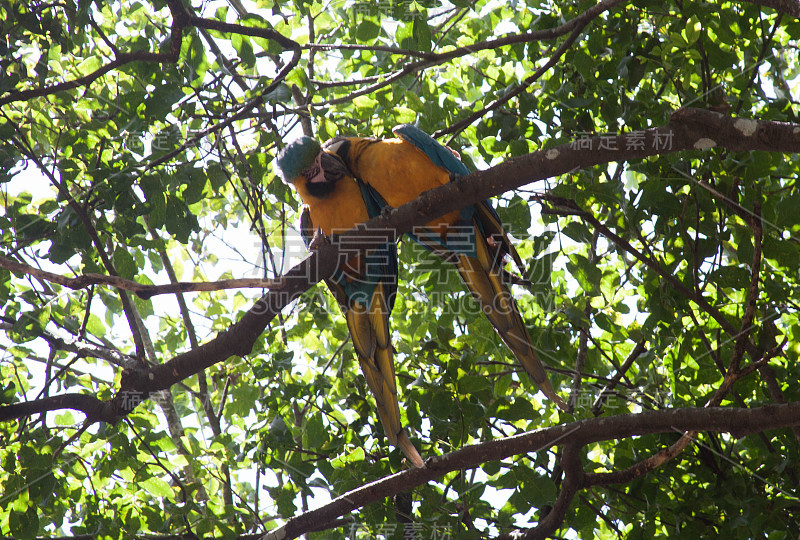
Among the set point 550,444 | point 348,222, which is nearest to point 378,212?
point 348,222

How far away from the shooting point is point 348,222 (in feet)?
10.8

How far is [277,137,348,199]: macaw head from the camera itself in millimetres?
3229

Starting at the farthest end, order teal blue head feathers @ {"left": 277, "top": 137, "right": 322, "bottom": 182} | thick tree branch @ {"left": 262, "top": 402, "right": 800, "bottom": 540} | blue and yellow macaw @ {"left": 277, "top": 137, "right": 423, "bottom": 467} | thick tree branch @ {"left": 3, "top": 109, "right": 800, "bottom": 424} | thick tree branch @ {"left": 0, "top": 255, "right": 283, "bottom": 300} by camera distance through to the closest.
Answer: teal blue head feathers @ {"left": 277, "top": 137, "right": 322, "bottom": 182} → blue and yellow macaw @ {"left": 277, "top": 137, "right": 423, "bottom": 467} → thick tree branch @ {"left": 0, "top": 255, "right": 283, "bottom": 300} → thick tree branch @ {"left": 262, "top": 402, "right": 800, "bottom": 540} → thick tree branch @ {"left": 3, "top": 109, "right": 800, "bottom": 424}

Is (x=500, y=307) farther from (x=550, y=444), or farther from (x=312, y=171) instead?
(x=312, y=171)

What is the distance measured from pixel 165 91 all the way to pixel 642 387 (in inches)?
103

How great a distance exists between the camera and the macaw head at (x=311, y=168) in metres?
3.23

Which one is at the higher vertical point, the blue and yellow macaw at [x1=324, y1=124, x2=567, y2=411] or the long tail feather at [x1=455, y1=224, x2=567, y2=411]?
the blue and yellow macaw at [x1=324, y1=124, x2=567, y2=411]

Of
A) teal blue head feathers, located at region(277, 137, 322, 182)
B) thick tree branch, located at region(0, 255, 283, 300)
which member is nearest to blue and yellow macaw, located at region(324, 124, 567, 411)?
teal blue head feathers, located at region(277, 137, 322, 182)

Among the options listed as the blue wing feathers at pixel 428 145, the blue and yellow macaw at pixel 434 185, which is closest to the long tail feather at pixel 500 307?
the blue and yellow macaw at pixel 434 185

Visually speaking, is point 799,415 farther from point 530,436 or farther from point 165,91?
point 165,91

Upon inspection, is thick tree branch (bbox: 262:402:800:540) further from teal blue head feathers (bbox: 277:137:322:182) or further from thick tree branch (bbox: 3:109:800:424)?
teal blue head feathers (bbox: 277:137:322:182)

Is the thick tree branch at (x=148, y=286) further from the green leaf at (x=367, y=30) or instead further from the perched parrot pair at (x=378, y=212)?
the green leaf at (x=367, y=30)

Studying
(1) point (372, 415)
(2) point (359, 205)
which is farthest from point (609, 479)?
(2) point (359, 205)

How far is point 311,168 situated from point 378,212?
0.41m
